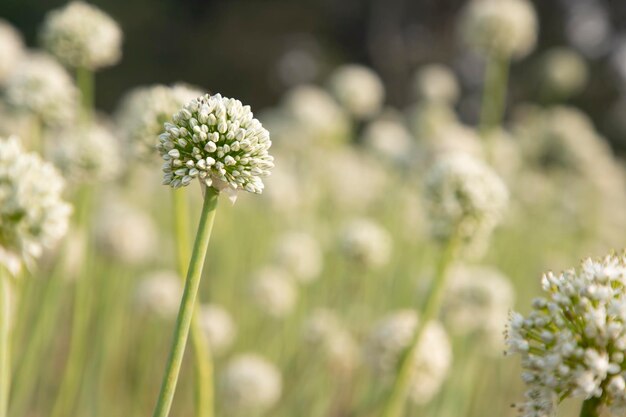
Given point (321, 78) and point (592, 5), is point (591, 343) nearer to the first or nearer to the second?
point (321, 78)

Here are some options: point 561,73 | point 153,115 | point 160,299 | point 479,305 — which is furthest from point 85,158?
point 561,73

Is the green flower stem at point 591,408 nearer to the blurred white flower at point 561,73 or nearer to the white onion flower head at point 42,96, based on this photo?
the white onion flower head at point 42,96

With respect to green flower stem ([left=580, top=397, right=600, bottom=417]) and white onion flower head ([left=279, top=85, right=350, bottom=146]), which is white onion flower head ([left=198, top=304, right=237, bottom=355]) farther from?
white onion flower head ([left=279, top=85, right=350, bottom=146])

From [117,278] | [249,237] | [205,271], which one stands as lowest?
[117,278]

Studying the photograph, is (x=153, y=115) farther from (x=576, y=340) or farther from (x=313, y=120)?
(x=313, y=120)

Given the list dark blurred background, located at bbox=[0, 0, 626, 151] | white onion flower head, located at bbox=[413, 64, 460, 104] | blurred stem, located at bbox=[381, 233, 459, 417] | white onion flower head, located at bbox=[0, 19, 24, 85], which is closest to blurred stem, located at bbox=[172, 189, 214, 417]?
blurred stem, located at bbox=[381, 233, 459, 417]

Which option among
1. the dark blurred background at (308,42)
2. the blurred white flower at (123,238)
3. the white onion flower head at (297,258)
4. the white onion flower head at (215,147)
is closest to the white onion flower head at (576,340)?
the white onion flower head at (215,147)

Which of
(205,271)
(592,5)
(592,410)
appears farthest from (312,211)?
(592,5)
